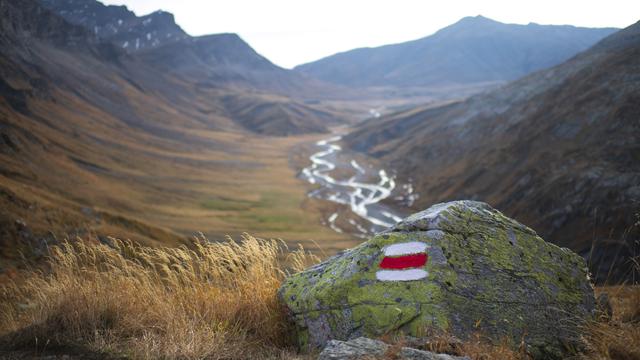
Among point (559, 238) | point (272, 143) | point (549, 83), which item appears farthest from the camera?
point (272, 143)

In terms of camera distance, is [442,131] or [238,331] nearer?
[238,331]

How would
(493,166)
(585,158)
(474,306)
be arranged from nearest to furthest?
(474,306)
(585,158)
(493,166)

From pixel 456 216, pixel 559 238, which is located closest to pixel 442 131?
pixel 559 238

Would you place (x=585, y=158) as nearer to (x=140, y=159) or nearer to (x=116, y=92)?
(x=140, y=159)

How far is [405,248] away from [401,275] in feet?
1.44

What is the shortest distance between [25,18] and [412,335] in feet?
616

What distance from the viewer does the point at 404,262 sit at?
6305 mm

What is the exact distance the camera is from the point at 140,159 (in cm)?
9575

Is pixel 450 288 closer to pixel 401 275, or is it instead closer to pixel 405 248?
pixel 401 275

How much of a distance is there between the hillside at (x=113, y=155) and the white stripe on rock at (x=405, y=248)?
922 centimetres

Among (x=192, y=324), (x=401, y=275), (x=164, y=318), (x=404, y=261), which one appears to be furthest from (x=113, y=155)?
(x=401, y=275)

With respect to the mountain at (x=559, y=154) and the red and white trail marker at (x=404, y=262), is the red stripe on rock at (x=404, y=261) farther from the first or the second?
the mountain at (x=559, y=154)

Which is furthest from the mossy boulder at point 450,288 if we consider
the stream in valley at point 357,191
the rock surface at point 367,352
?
the stream in valley at point 357,191

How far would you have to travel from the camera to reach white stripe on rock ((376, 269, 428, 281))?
239 inches
